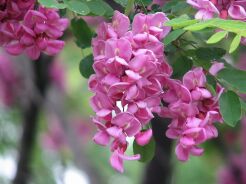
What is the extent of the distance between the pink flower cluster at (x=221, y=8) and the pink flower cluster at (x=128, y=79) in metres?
0.07

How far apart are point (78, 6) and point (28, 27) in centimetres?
12

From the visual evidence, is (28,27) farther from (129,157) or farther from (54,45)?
(129,157)

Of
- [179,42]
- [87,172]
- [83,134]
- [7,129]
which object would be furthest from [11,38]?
[83,134]

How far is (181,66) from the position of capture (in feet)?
4.49

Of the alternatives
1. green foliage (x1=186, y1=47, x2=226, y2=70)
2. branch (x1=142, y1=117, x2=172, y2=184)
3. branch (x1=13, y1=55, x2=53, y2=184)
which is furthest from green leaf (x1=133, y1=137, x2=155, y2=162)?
branch (x1=13, y1=55, x2=53, y2=184)

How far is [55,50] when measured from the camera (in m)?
1.43

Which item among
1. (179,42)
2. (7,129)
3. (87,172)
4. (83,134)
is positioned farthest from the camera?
(83,134)

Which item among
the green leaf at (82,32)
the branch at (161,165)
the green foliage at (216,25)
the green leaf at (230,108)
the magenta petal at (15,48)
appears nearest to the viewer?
the green foliage at (216,25)

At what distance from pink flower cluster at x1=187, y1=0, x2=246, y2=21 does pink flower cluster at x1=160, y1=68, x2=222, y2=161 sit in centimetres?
12

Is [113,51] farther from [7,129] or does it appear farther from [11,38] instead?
[7,129]

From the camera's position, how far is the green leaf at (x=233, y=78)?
4.33ft

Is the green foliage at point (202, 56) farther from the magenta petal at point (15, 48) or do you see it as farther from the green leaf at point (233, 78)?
the magenta petal at point (15, 48)

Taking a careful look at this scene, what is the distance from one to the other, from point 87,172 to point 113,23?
6.92ft

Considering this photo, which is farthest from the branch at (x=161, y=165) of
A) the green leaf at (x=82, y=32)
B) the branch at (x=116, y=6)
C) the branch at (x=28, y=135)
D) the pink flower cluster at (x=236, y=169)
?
the branch at (x=116, y=6)
